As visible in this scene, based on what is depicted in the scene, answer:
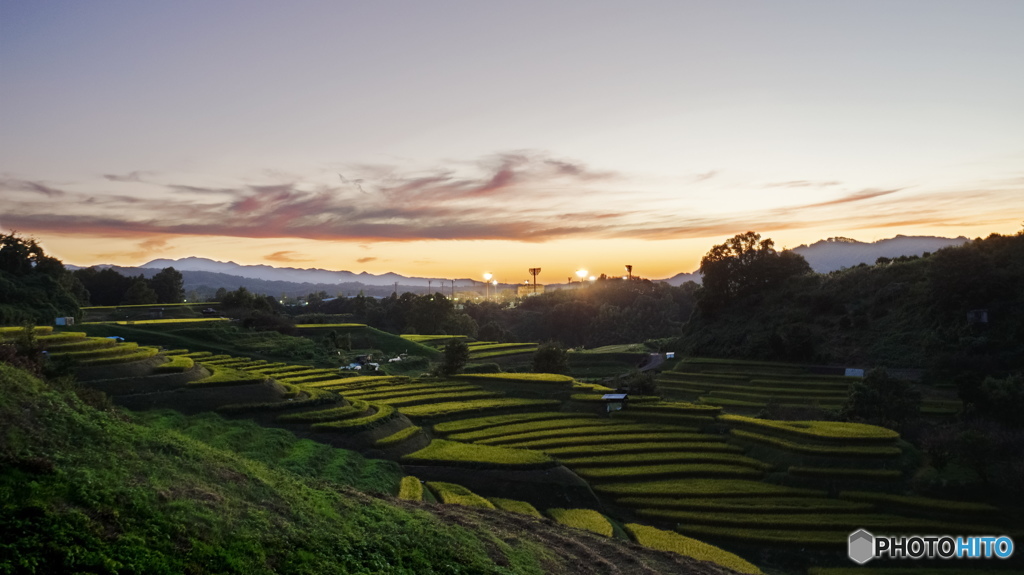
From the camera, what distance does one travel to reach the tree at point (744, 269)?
87875 millimetres

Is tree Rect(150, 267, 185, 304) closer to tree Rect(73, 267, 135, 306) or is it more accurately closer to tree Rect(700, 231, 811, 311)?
tree Rect(73, 267, 135, 306)

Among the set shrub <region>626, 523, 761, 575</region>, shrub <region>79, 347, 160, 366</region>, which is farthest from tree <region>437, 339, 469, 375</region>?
shrub <region>626, 523, 761, 575</region>

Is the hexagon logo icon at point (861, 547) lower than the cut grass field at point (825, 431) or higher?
lower

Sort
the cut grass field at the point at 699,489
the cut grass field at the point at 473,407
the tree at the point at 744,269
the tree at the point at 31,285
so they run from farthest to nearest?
1. the tree at the point at 744,269
2. the tree at the point at 31,285
3. the cut grass field at the point at 473,407
4. the cut grass field at the point at 699,489

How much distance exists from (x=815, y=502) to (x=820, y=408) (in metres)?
20.5

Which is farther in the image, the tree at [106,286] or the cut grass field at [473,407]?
the tree at [106,286]

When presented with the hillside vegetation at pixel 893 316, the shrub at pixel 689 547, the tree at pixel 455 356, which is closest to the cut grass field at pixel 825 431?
the hillside vegetation at pixel 893 316

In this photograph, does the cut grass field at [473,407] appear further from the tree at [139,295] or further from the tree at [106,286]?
the tree at [106,286]

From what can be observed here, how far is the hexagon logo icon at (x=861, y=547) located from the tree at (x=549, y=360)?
40.5 m

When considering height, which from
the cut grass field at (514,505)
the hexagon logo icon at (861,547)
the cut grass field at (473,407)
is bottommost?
the hexagon logo icon at (861,547)

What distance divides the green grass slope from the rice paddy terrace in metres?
8.56

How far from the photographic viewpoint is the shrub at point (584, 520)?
92.6 ft

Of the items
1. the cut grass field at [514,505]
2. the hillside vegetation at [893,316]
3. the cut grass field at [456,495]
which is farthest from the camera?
the hillside vegetation at [893,316]

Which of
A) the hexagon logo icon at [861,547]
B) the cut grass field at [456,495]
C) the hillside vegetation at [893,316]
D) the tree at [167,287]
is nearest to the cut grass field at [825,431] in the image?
the hexagon logo icon at [861,547]
